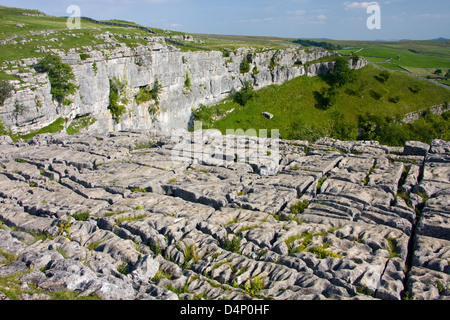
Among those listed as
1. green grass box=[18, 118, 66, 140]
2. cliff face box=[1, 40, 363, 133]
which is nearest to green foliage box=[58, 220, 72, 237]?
cliff face box=[1, 40, 363, 133]

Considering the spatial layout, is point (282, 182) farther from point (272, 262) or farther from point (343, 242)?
point (272, 262)

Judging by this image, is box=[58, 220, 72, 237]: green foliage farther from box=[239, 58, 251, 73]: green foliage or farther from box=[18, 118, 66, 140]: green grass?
box=[239, 58, 251, 73]: green foliage

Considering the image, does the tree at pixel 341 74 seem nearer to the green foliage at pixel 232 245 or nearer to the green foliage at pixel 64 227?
the green foliage at pixel 232 245

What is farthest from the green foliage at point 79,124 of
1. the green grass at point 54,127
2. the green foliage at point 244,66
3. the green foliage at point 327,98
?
the green foliage at point 327,98

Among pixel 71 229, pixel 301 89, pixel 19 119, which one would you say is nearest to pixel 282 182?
pixel 71 229

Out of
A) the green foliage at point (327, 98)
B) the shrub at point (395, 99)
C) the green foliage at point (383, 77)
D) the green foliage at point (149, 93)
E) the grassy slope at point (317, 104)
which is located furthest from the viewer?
the green foliage at point (383, 77)
